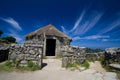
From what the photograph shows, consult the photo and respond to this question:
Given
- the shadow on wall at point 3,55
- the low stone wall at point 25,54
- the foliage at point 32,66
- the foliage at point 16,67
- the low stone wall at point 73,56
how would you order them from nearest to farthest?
the foliage at point 16,67, the foliage at point 32,66, the low stone wall at point 25,54, the low stone wall at point 73,56, the shadow on wall at point 3,55

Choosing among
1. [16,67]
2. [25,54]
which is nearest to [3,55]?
[16,67]

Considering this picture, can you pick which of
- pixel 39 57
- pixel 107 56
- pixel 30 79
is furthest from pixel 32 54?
pixel 107 56

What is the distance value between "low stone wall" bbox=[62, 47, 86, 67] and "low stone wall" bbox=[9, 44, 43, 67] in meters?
1.87

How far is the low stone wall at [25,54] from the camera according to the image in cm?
675

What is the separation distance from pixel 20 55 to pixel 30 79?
2496 millimetres

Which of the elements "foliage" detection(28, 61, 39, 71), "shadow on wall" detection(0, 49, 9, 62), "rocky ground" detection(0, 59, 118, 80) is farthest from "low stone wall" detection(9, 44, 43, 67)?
"shadow on wall" detection(0, 49, 9, 62)

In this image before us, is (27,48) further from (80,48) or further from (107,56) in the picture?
(107,56)

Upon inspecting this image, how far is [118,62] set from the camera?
22.3 ft

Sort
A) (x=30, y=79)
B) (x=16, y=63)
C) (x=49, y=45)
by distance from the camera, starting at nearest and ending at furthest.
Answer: (x=30, y=79) → (x=16, y=63) → (x=49, y=45)

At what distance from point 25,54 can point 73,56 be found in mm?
3648

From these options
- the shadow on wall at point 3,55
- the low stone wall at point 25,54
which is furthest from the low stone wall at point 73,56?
the shadow on wall at point 3,55

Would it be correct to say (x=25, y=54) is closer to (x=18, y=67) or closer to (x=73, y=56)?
(x=18, y=67)

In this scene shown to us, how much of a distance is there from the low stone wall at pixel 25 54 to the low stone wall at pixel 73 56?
6.12ft

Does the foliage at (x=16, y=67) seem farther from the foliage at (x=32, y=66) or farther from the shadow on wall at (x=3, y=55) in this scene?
the shadow on wall at (x=3, y=55)
